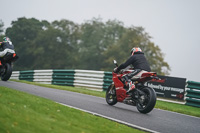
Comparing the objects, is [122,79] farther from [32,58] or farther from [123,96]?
[32,58]

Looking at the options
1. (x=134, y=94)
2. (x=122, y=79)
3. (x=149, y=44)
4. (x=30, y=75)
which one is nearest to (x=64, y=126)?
(x=134, y=94)

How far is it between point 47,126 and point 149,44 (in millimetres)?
54344

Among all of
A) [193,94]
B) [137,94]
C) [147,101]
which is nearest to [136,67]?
[137,94]

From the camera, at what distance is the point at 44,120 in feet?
17.0

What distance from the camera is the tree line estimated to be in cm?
5953

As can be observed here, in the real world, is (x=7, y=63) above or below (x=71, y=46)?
below

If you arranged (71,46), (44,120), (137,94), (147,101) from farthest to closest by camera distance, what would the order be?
1. (71,46)
2. (137,94)
3. (147,101)
4. (44,120)

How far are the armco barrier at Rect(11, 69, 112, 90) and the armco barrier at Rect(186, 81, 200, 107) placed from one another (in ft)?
17.9

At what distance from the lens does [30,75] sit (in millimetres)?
25609

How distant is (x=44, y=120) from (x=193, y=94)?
36.8 ft

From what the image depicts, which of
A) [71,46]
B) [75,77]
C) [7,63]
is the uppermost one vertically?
[71,46]

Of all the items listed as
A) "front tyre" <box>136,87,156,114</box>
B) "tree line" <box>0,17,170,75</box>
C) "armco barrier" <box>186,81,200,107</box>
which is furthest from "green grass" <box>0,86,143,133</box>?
"tree line" <box>0,17,170,75</box>

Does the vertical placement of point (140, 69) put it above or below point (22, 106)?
above

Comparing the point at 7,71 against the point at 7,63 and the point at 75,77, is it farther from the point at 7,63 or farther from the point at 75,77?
the point at 75,77
